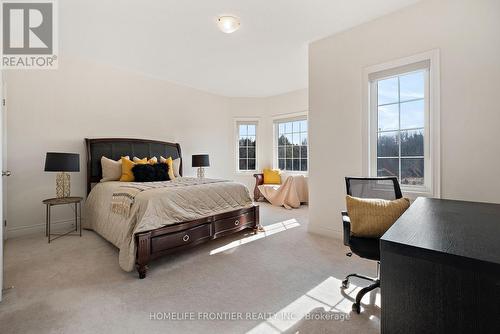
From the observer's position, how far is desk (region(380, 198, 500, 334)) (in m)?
0.59

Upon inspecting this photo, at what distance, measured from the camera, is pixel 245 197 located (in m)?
3.29

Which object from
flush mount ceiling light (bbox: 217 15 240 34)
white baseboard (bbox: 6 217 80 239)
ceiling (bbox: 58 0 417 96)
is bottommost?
white baseboard (bbox: 6 217 80 239)

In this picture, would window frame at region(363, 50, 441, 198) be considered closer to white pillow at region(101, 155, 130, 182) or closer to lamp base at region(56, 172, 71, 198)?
white pillow at region(101, 155, 130, 182)

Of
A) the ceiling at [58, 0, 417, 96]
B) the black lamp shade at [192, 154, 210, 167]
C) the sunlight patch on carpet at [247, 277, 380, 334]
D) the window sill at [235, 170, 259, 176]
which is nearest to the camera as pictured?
the sunlight patch on carpet at [247, 277, 380, 334]

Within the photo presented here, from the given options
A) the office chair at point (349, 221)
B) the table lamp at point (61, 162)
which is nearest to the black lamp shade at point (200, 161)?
the table lamp at point (61, 162)

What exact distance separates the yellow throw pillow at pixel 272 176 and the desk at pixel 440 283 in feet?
16.2

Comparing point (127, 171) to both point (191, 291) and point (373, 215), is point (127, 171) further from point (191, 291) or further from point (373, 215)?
point (373, 215)

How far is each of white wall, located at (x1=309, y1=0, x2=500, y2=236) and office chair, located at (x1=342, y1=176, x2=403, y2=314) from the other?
77cm

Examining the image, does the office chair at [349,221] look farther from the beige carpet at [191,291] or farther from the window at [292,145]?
the window at [292,145]

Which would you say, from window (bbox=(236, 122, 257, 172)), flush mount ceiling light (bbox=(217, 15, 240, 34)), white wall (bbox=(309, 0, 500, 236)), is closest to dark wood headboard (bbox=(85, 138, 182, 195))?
window (bbox=(236, 122, 257, 172))

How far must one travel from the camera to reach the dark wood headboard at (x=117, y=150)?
3723mm

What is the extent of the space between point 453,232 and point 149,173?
138 inches

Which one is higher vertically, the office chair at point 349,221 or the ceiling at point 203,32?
the ceiling at point 203,32

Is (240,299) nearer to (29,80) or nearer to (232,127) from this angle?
(29,80)
